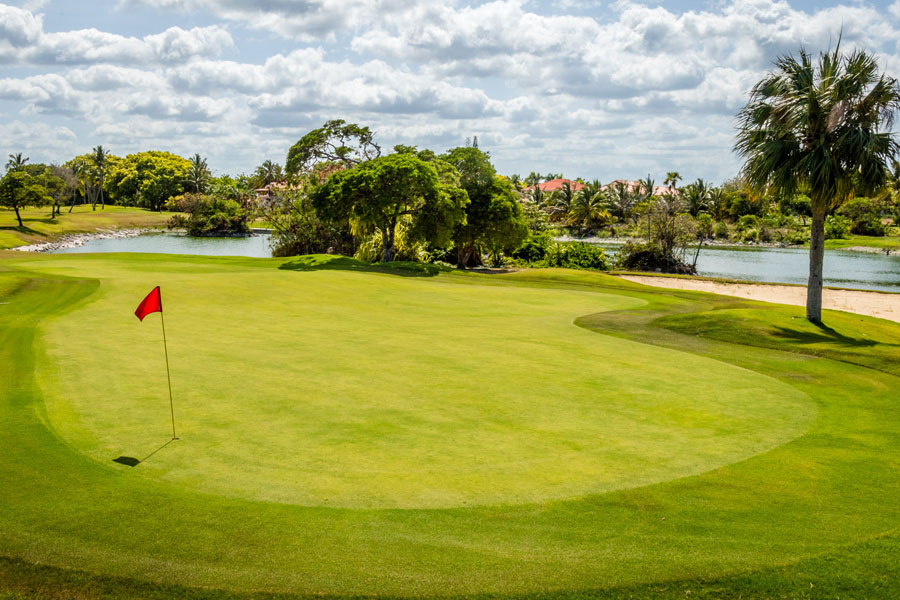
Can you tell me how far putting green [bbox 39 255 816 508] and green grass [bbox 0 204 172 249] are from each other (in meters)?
73.1

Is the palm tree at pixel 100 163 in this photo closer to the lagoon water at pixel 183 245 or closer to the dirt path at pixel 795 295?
the lagoon water at pixel 183 245

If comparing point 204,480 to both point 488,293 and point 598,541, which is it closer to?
point 598,541

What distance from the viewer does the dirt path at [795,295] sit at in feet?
106

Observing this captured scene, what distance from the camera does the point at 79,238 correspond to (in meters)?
95.2

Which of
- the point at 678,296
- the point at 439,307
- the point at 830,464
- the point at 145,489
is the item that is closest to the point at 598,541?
the point at 830,464

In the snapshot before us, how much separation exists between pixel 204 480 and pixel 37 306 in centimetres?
1530

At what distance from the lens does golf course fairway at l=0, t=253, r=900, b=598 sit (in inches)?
261

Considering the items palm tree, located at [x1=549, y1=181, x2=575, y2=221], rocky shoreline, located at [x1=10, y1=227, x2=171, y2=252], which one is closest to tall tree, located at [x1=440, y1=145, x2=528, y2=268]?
rocky shoreline, located at [x1=10, y1=227, x2=171, y2=252]

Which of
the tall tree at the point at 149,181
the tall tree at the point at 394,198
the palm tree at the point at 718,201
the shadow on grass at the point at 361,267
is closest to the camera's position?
the shadow on grass at the point at 361,267

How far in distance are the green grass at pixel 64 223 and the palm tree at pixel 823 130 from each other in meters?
78.7

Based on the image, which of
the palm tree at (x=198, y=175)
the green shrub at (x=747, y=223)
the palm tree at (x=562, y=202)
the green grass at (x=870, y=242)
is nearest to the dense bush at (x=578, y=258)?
the green grass at (x=870, y=242)

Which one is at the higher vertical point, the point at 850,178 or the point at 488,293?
the point at 850,178

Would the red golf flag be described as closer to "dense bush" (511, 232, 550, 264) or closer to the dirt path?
the dirt path

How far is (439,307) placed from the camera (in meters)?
24.5
